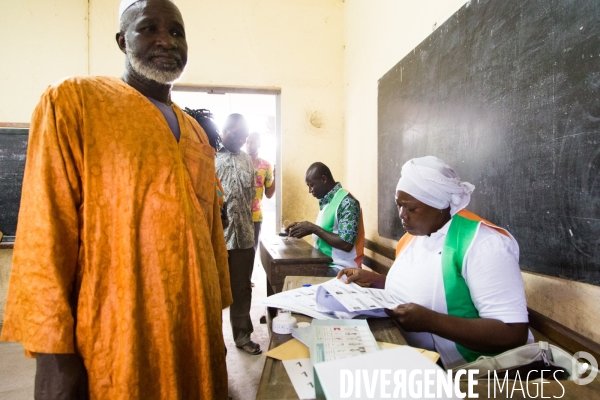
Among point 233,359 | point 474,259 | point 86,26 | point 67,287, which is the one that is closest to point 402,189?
point 474,259

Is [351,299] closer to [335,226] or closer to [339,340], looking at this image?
[339,340]

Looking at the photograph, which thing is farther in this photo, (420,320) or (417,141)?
(417,141)

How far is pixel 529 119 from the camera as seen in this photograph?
4.18 feet

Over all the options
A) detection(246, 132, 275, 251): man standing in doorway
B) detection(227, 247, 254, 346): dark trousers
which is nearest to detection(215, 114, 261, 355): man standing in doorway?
detection(227, 247, 254, 346): dark trousers

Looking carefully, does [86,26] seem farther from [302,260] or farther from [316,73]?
[302,260]

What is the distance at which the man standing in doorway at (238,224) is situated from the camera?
2.67 metres

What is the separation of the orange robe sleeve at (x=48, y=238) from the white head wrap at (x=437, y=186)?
112 cm

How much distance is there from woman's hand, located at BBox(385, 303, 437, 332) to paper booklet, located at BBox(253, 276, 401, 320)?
53 mm

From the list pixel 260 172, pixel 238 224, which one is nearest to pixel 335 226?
pixel 238 224

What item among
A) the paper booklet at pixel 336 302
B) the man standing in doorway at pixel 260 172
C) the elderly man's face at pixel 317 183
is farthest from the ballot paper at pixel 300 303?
the man standing in doorway at pixel 260 172

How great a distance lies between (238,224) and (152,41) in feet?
5.62

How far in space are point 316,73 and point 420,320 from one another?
3528 mm

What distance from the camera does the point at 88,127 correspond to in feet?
2.95

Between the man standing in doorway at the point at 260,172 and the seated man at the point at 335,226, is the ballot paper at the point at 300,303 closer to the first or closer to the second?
the seated man at the point at 335,226
